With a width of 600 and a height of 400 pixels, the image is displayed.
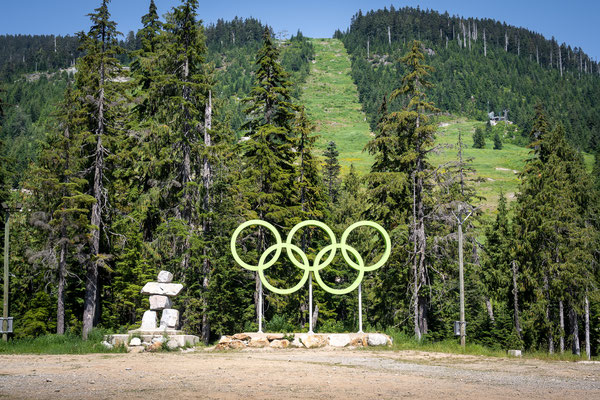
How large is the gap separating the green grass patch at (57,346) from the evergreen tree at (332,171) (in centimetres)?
4270

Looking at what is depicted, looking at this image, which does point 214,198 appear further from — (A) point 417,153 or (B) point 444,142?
(B) point 444,142

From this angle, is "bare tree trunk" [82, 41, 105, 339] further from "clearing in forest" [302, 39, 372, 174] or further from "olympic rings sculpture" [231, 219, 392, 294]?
"clearing in forest" [302, 39, 372, 174]

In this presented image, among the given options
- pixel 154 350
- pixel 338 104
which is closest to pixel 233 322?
pixel 154 350

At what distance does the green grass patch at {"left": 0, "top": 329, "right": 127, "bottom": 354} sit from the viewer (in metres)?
20.0

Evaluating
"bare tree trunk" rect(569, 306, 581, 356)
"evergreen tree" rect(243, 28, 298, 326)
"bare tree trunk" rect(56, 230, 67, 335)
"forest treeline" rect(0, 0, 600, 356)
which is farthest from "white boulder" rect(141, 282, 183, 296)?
"bare tree trunk" rect(569, 306, 581, 356)

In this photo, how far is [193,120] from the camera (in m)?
29.9

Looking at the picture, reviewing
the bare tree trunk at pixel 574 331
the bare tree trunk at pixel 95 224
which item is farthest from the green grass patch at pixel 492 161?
the bare tree trunk at pixel 95 224

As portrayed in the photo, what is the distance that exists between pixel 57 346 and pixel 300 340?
9538 mm

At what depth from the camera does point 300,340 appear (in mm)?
22422

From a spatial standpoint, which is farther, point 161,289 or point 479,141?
point 479,141

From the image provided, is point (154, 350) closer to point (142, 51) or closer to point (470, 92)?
point (142, 51)

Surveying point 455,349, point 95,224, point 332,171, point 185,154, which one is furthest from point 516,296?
point 332,171

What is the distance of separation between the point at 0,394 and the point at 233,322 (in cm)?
2299

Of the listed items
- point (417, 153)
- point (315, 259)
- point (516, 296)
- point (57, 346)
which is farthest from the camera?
point (516, 296)
